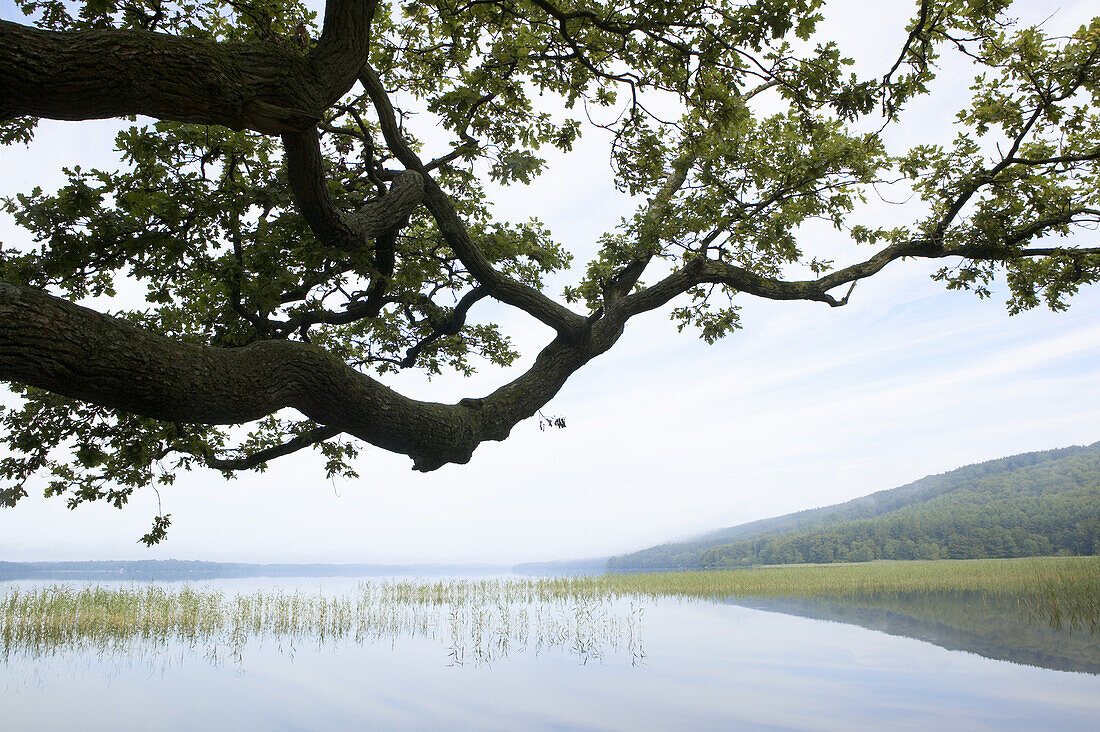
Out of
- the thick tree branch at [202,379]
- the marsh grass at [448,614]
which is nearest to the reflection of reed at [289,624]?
the marsh grass at [448,614]

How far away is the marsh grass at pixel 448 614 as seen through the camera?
11.6 m

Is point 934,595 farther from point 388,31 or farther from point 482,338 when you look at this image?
point 388,31

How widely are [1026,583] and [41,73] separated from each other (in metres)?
23.4

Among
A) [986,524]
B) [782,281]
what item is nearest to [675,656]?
[782,281]

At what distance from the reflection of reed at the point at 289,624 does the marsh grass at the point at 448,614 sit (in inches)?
1.0

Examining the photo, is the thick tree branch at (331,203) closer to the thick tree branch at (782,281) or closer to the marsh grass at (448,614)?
the thick tree branch at (782,281)

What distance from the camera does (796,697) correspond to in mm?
7871

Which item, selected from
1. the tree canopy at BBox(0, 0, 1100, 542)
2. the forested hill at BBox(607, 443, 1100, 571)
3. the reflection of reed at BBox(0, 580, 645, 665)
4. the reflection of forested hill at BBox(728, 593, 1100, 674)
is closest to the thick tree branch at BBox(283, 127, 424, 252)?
the tree canopy at BBox(0, 0, 1100, 542)

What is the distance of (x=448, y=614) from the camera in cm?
1548

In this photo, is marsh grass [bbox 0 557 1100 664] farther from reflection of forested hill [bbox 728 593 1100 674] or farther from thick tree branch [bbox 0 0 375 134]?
A: thick tree branch [bbox 0 0 375 134]

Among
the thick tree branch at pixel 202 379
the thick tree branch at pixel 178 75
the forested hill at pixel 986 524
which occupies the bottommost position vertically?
the forested hill at pixel 986 524

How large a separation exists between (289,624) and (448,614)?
12.6 ft

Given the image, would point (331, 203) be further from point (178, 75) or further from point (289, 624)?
point (289, 624)

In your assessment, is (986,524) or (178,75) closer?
(178,75)
